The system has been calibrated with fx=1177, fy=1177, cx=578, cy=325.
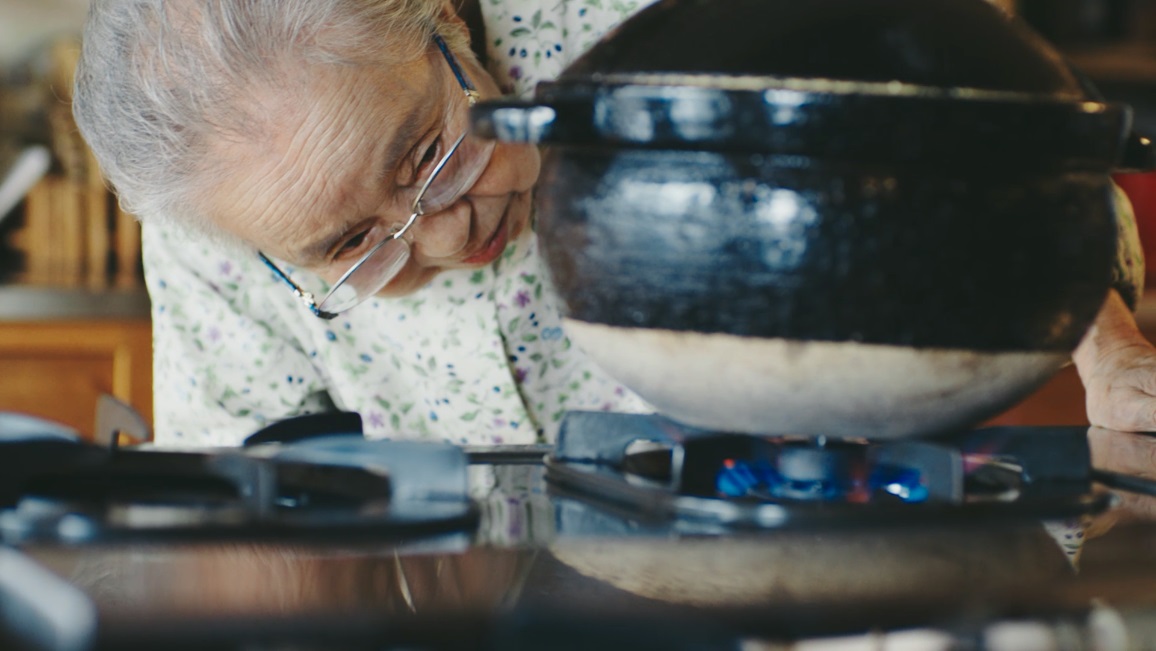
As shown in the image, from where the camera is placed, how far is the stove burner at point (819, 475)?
1.76 feet

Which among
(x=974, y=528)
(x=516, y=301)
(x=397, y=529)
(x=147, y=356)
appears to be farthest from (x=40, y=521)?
(x=147, y=356)

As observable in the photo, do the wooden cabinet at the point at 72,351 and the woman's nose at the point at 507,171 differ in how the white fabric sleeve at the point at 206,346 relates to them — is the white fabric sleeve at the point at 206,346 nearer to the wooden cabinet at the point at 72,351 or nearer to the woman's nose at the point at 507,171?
the woman's nose at the point at 507,171

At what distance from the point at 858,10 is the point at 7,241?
8.83 ft

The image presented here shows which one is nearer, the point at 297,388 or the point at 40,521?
the point at 40,521

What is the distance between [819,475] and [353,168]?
0.55 meters

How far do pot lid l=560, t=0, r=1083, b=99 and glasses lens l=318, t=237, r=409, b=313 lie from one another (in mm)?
579

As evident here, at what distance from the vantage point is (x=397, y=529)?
51 centimetres

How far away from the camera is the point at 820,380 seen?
53 centimetres

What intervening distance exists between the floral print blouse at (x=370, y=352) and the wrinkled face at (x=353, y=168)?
23cm

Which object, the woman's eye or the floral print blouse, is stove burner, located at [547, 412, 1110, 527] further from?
the floral print blouse

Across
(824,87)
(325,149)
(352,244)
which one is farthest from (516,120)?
(352,244)

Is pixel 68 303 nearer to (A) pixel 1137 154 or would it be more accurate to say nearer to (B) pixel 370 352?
(B) pixel 370 352

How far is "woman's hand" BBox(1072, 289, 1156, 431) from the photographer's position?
90cm

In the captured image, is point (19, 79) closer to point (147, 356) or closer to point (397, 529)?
point (147, 356)
